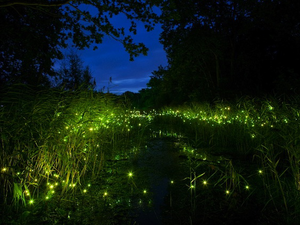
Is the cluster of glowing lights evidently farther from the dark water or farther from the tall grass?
the dark water

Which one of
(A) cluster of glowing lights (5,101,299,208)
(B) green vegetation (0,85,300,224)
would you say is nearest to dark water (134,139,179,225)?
(B) green vegetation (0,85,300,224)

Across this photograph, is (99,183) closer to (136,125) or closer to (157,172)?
(157,172)

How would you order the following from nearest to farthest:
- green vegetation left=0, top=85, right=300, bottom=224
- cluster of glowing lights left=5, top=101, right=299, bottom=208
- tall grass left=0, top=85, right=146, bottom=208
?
green vegetation left=0, top=85, right=300, bottom=224 → tall grass left=0, top=85, right=146, bottom=208 → cluster of glowing lights left=5, top=101, right=299, bottom=208

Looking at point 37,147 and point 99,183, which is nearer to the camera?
point 37,147

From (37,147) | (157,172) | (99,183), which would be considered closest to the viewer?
(37,147)

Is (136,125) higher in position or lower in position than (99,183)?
higher

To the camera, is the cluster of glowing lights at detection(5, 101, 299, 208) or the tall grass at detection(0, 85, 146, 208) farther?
the cluster of glowing lights at detection(5, 101, 299, 208)

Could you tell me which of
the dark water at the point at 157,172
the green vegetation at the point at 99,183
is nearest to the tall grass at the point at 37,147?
the green vegetation at the point at 99,183

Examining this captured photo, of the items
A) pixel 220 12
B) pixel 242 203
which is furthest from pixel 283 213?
pixel 220 12

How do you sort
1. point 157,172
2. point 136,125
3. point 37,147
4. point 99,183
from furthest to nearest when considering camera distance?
point 136,125, point 157,172, point 99,183, point 37,147

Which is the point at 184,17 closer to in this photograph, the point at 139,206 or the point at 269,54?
the point at 269,54

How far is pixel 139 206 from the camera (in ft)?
8.70

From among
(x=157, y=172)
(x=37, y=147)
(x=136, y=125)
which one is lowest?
(x=157, y=172)

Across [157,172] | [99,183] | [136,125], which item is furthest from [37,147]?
[136,125]
